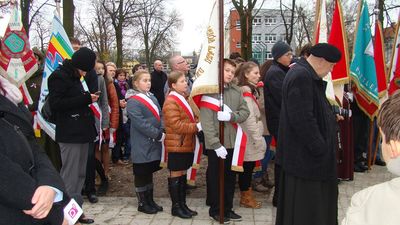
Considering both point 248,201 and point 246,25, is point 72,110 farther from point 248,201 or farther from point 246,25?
point 246,25

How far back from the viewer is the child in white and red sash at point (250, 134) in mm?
5121

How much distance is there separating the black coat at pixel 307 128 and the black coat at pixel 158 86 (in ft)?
16.9

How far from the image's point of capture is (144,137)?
502 cm

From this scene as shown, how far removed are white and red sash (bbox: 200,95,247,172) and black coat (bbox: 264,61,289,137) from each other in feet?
1.87

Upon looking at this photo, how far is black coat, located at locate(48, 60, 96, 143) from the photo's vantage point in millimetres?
4578

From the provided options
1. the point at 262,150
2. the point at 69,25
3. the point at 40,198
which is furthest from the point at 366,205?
the point at 69,25

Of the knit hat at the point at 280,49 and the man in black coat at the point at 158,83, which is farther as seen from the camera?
the man in black coat at the point at 158,83

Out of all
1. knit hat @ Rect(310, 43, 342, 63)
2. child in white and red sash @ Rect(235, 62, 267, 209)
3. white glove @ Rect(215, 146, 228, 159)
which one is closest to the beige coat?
child in white and red sash @ Rect(235, 62, 267, 209)

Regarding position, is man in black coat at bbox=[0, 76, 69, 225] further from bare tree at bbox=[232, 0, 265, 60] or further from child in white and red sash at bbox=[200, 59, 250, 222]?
bare tree at bbox=[232, 0, 265, 60]

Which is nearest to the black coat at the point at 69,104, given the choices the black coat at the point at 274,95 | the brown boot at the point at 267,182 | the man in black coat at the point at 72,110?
the man in black coat at the point at 72,110

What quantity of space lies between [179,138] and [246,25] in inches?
597

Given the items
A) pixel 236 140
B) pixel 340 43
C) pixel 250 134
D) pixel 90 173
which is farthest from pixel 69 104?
pixel 340 43

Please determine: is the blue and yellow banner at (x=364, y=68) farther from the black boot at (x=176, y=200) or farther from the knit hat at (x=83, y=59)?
the knit hat at (x=83, y=59)

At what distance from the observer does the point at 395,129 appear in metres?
1.61
